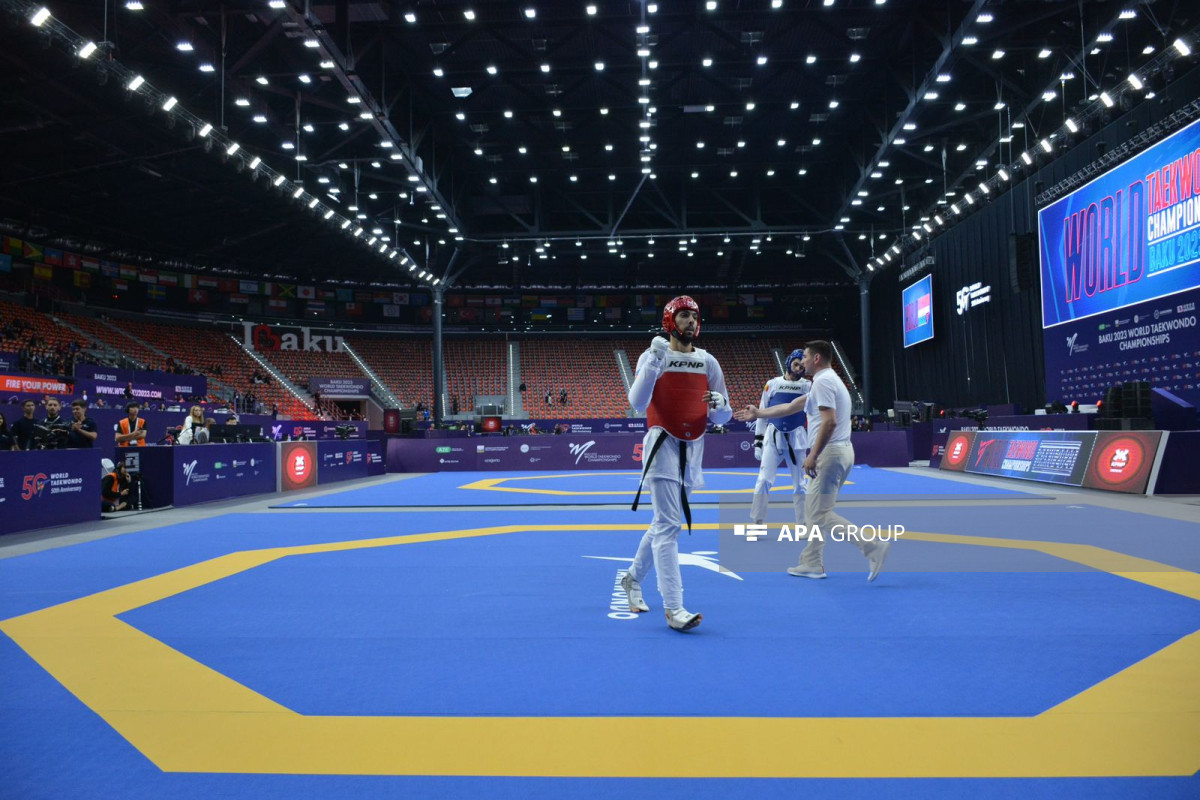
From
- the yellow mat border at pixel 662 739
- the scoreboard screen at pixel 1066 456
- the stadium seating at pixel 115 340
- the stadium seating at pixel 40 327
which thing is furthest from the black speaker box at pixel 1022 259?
the stadium seating at pixel 115 340

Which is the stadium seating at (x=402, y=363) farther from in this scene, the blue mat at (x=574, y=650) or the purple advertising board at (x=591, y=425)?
the blue mat at (x=574, y=650)

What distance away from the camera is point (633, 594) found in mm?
4824

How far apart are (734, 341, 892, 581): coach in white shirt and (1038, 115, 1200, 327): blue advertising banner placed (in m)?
14.2

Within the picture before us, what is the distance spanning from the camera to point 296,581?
5949 millimetres

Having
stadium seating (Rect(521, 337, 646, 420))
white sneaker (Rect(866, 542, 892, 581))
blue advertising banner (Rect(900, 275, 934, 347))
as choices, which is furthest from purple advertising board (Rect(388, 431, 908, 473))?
stadium seating (Rect(521, 337, 646, 420))

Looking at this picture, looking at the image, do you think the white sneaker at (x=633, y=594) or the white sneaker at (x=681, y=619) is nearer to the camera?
the white sneaker at (x=681, y=619)

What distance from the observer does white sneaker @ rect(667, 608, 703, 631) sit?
4.25m

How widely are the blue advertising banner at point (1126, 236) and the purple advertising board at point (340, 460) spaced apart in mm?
21083

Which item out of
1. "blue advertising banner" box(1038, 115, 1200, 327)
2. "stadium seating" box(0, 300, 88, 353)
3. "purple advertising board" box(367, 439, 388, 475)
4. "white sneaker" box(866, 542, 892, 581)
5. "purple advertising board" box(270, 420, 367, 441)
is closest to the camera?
"white sneaker" box(866, 542, 892, 581)

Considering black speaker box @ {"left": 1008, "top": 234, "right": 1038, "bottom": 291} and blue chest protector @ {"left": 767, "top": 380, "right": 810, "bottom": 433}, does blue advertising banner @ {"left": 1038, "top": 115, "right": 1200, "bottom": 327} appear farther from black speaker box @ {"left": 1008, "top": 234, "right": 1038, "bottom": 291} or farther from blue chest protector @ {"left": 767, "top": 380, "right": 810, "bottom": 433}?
blue chest protector @ {"left": 767, "top": 380, "right": 810, "bottom": 433}

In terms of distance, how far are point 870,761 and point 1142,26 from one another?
22.3 meters

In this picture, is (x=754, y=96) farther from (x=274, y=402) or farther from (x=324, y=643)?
(x=274, y=402)

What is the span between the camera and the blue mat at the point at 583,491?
40.4 feet

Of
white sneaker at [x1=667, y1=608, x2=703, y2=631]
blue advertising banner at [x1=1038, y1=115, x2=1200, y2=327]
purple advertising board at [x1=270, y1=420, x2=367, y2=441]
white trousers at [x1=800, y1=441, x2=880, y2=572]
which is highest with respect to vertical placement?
blue advertising banner at [x1=1038, y1=115, x2=1200, y2=327]
